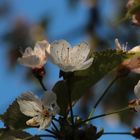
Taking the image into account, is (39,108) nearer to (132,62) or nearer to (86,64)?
(86,64)

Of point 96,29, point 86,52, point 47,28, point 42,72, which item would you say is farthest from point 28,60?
point 47,28

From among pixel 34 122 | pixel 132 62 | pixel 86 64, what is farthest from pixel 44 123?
pixel 132 62

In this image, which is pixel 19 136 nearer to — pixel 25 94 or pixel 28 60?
pixel 25 94

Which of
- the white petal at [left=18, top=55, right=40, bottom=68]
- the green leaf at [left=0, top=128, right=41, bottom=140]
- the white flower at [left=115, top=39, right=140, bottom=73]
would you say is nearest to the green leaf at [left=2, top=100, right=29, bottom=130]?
the green leaf at [left=0, top=128, right=41, bottom=140]

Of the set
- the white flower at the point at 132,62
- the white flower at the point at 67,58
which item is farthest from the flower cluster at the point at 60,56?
the white flower at the point at 132,62

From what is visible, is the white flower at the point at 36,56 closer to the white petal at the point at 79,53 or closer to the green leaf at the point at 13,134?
the white petal at the point at 79,53

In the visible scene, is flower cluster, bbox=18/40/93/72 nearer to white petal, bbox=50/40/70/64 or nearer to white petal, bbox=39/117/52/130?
white petal, bbox=50/40/70/64
